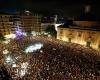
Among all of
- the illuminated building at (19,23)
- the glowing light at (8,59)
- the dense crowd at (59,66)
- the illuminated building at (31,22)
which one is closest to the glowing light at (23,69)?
the dense crowd at (59,66)

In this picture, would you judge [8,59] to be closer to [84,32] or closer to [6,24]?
[84,32]

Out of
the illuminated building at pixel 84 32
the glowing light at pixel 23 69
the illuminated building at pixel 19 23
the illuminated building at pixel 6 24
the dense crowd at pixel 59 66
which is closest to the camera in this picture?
the dense crowd at pixel 59 66

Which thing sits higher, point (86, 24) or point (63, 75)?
point (86, 24)

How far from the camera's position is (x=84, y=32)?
35.0 meters

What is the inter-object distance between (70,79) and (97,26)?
2571 cm

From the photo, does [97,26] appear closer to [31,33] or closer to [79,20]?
[79,20]

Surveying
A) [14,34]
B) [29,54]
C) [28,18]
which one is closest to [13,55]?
[29,54]

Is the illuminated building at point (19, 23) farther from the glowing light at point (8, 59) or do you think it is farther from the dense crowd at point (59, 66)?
the glowing light at point (8, 59)

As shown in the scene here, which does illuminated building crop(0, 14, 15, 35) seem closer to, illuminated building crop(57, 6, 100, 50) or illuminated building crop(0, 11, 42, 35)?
illuminated building crop(0, 11, 42, 35)

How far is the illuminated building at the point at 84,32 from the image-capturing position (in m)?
33.2

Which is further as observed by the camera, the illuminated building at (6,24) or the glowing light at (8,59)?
the illuminated building at (6,24)

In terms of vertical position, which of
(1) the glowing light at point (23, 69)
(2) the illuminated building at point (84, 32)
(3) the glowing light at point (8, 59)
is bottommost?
(1) the glowing light at point (23, 69)

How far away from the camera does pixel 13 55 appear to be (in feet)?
82.7

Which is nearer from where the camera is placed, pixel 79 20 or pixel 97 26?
pixel 97 26
